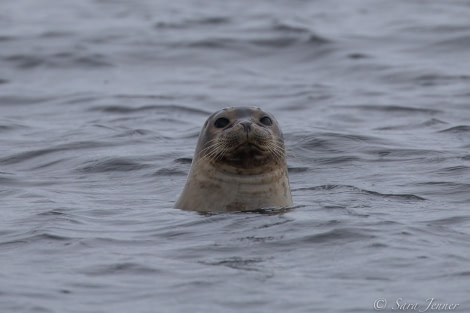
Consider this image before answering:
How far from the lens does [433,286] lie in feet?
25.0

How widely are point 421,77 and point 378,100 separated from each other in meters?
1.86

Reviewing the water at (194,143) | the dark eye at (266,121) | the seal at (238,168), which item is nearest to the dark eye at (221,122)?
the seal at (238,168)

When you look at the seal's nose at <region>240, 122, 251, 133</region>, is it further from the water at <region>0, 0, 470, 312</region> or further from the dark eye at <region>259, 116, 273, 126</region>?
the water at <region>0, 0, 470, 312</region>

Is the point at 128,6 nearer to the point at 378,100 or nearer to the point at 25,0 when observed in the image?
the point at 25,0

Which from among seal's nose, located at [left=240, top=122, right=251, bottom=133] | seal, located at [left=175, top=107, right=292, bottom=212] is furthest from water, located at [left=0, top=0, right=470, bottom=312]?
seal's nose, located at [left=240, top=122, right=251, bottom=133]

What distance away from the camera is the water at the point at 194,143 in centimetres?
777

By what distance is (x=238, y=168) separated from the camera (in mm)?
9883

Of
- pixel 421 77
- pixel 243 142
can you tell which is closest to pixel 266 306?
pixel 243 142

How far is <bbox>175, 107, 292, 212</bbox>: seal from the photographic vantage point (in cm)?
977

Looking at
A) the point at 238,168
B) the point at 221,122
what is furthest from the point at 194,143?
the point at 238,168

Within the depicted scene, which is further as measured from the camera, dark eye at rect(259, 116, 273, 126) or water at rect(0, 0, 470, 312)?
dark eye at rect(259, 116, 273, 126)

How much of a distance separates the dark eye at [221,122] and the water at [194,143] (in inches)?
28.1

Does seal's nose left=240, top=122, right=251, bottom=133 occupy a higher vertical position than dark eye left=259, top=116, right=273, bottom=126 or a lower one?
higher

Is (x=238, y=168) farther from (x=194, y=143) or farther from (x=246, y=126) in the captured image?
(x=194, y=143)
